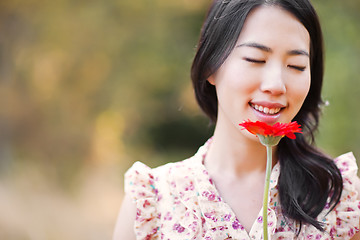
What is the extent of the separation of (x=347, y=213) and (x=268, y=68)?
43 centimetres

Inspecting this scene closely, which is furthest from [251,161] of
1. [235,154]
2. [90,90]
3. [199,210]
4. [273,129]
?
[90,90]

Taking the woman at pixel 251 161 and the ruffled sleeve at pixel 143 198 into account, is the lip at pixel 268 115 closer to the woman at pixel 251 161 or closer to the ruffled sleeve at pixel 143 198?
the woman at pixel 251 161

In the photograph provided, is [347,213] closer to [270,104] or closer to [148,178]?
[270,104]

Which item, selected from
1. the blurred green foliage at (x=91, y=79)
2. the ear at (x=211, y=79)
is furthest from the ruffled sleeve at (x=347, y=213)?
the blurred green foliage at (x=91, y=79)

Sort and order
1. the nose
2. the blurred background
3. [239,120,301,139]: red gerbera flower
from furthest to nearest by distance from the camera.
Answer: the blurred background
the nose
[239,120,301,139]: red gerbera flower

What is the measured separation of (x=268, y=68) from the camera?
1.24m

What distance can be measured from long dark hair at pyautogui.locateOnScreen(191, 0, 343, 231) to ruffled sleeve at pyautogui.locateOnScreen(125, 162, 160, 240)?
0.28 metres

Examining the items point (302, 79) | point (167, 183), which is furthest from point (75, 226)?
point (302, 79)

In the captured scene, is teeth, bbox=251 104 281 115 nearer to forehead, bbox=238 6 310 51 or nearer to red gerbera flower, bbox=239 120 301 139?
forehead, bbox=238 6 310 51

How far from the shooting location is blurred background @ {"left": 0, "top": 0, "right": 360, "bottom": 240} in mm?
4855

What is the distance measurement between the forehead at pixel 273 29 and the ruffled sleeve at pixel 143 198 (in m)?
0.45

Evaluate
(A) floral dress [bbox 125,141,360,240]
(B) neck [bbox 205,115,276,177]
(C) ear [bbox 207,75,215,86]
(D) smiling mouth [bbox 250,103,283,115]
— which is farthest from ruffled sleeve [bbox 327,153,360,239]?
(C) ear [bbox 207,75,215,86]

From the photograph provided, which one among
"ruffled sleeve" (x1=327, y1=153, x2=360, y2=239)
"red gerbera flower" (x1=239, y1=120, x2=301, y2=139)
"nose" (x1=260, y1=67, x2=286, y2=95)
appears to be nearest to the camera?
"red gerbera flower" (x1=239, y1=120, x2=301, y2=139)

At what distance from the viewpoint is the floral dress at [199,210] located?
1310mm
